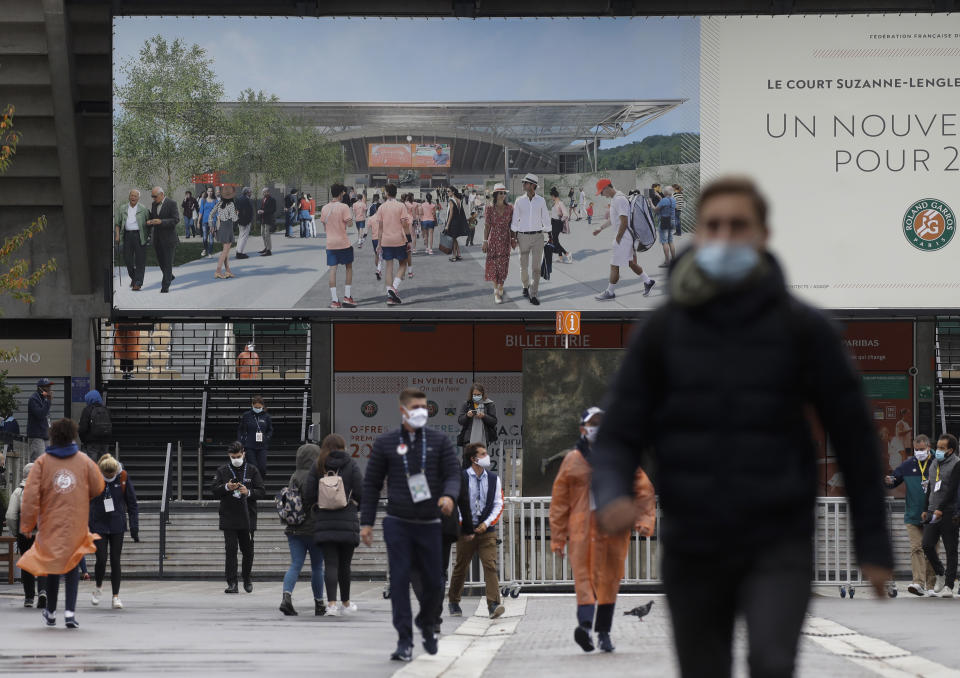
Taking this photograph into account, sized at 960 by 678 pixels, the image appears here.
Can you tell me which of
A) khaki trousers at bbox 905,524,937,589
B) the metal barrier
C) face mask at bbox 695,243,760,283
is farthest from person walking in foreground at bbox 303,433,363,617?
face mask at bbox 695,243,760,283

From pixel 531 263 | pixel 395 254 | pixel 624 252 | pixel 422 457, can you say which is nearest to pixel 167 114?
pixel 395 254

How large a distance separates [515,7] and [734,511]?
21.9 m

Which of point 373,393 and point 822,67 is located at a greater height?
point 822,67

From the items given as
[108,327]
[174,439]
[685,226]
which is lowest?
[174,439]

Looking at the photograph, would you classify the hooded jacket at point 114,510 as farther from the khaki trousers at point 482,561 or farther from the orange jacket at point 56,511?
the khaki trousers at point 482,561

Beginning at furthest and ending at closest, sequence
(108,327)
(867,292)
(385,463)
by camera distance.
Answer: (108,327) < (867,292) < (385,463)

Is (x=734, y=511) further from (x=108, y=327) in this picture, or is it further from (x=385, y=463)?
(x=108, y=327)

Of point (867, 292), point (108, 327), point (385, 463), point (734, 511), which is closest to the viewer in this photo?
point (734, 511)

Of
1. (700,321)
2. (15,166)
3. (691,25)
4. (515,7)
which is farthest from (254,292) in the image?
(700,321)

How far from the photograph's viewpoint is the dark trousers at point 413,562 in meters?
9.20

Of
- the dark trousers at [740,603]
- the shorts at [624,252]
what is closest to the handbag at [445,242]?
the shorts at [624,252]

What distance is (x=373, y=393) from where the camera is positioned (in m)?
26.5

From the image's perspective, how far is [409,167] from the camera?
25.0 metres

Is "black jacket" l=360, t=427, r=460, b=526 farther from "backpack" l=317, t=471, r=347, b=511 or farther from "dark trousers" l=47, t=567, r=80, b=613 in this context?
"dark trousers" l=47, t=567, r=80, b=613
